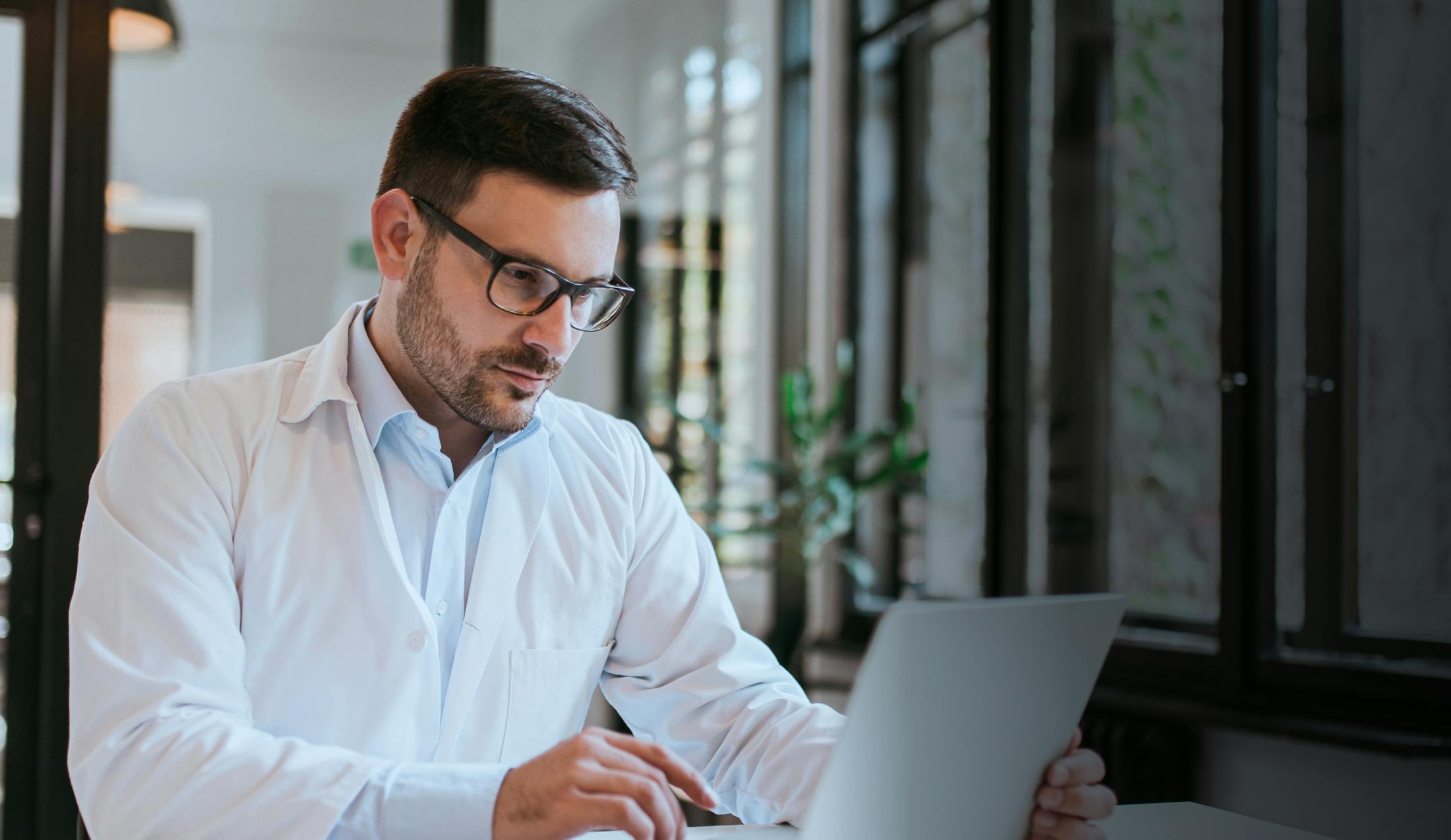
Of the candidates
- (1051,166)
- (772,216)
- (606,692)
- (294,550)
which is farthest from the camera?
(772,216)

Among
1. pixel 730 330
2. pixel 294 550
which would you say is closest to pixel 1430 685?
pixel 294 550

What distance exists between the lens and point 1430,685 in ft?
6.63

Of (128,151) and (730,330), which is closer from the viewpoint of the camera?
(128,151)

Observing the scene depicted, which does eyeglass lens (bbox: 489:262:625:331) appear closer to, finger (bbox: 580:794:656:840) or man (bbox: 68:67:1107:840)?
man (bbox: 68:67:1107:840)

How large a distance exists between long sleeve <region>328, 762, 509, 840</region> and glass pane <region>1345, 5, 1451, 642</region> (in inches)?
71.5

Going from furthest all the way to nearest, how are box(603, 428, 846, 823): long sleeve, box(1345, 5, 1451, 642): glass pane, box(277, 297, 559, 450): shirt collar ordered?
box(1345, 5, 1451, 642): glass pane → box(277, 297, 559, 450): shirt collar → box(603, 428, 846, 823): long sleeve

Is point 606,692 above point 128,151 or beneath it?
beneath

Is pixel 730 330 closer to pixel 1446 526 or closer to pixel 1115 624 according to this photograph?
pixel 1446 526

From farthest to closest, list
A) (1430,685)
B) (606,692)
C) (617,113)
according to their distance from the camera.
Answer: (617,113) < (1430,685) < (606,692)

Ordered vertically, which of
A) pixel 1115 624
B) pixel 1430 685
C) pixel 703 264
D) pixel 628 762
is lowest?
pixel 1430 685

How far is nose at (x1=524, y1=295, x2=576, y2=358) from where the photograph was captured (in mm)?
1388

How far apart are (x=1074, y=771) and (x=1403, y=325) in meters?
1.56

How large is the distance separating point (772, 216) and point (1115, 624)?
3.17 meters

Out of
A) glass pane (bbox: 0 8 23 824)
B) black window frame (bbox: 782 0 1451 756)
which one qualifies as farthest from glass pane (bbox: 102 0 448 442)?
black window frame (bbox: 782 0 1451 756)
